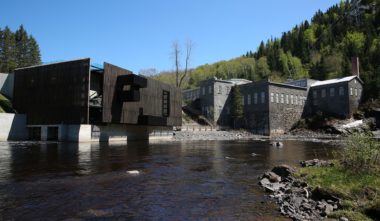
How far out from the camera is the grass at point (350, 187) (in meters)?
7.52

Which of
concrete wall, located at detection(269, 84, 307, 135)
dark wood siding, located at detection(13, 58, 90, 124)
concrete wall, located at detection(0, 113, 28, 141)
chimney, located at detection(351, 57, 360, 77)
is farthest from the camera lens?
chimney, located at detection(351, 57, 360, 77)

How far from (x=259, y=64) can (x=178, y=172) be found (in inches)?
4183

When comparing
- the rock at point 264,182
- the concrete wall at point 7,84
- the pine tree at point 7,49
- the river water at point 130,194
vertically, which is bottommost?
the river water at point 130,194

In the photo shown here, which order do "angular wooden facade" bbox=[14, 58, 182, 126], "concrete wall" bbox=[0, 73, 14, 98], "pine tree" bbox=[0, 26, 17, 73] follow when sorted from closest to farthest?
1. "angular wooden facade" bbox=[14, 58, 182, 126]
2. "concrete wall" bbox=[0, 73, 14, 98]
3. "pine tree" bbox=[0, 26, 17, 73]

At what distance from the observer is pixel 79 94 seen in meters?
40.4

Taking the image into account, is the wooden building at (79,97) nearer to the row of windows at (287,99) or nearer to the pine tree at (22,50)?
the row of windows at (287,99)

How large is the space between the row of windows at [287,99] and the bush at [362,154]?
6292cm

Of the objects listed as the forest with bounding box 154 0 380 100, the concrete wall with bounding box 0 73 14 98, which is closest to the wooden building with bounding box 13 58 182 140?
the concrete wall with bounding box 0 73 14 98

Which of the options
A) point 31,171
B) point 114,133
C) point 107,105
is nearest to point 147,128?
point 114,133

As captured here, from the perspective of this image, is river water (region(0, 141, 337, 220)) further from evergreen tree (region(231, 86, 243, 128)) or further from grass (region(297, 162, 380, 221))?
evergreen tree (region(231, 86, 243, 128))

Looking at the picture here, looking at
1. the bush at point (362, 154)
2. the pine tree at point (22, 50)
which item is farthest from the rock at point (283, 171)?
the pine tree at point (22, 50)

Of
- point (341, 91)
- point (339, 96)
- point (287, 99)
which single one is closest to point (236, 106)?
point (287, 99)

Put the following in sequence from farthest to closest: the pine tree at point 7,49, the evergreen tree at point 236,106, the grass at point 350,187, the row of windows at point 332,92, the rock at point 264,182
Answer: the pine tree at point 7,49
the evergreen tree at point 236,106
the row of windows at point 332,92
the rock at point 264,182
the grass at point 350,187

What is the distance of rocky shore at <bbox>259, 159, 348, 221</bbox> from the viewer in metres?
8.00
